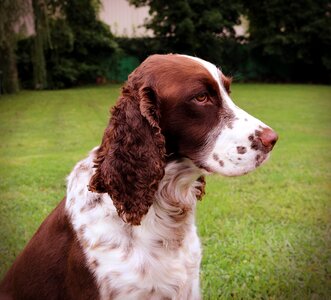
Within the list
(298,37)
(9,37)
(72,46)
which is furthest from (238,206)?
(298,37)

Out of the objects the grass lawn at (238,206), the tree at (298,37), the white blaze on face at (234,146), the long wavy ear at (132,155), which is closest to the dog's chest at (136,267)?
the long wavy ear at (132,155)

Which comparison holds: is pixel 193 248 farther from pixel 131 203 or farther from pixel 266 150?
pixel 266 150

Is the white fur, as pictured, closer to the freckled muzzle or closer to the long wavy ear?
the long wavy ear

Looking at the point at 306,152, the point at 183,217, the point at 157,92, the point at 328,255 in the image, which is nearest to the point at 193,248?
the point at 183,217

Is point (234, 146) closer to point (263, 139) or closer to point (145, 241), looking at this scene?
point (263, 139)

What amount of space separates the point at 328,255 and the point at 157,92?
2368 mm

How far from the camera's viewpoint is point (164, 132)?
2324mm

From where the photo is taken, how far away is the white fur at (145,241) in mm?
2211

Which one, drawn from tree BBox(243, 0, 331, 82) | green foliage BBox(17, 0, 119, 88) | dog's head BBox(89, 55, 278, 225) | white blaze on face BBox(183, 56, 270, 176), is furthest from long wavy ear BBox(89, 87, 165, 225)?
tree BBox(243, 0, 331, 82)

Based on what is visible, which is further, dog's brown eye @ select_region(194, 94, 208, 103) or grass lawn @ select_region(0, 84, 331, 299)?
grass lawn @ select_region(0, 84, 331, 299)

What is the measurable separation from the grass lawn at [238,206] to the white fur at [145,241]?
2.46 ft

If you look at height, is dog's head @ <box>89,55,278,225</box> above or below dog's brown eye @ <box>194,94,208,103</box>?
below

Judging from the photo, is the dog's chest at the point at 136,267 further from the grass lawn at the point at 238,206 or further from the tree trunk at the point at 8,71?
the tree trunk at the point at 8,71

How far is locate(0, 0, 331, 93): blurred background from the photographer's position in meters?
4.13
